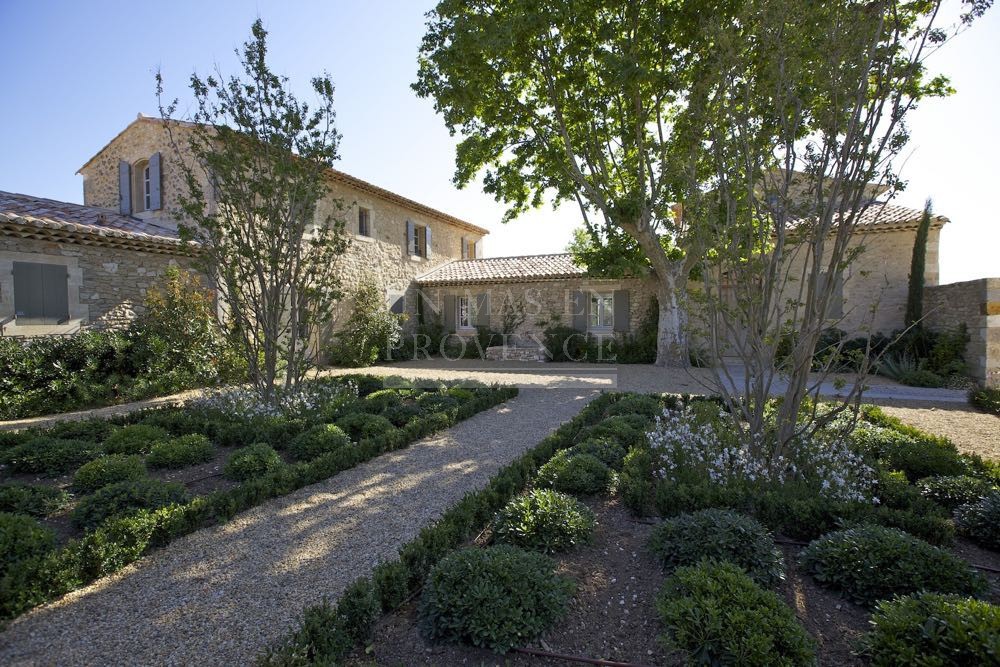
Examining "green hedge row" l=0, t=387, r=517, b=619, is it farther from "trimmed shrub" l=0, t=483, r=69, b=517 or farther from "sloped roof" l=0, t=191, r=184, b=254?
"sloped roof" l=0, t=191, r=184, b=254

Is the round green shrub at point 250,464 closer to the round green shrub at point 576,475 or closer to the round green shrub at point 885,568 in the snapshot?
the round green shrub at point 576,475

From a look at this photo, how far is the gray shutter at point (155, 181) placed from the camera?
11.1 m

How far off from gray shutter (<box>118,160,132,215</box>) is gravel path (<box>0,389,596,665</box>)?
1140 centimetres

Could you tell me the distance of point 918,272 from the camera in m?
11.4

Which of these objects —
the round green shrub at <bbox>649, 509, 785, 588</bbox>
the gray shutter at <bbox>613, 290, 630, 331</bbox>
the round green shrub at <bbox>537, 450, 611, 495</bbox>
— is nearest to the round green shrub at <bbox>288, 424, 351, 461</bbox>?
the round green shrub at <bbox>537, 450, 611, 495</bbox>

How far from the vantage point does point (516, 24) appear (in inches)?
319

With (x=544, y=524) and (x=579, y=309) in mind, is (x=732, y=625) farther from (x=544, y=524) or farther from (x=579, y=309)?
(x=579, y=309)

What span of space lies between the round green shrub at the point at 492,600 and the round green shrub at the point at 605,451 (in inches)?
78.7

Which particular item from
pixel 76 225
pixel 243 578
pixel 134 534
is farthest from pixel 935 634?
pixel 76 225

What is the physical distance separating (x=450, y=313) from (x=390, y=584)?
14.7 metres

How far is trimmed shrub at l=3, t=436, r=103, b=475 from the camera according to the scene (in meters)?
4.35

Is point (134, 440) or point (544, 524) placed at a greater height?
point (134, 440)

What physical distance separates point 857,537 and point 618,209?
915 cm

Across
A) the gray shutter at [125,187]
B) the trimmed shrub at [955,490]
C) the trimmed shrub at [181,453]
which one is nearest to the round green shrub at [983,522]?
the trimmed shrub at [955,490]
